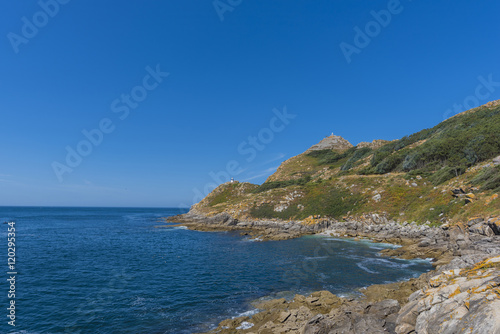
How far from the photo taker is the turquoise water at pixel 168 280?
20.1 meters

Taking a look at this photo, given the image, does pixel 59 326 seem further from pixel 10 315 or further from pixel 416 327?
pixel 416 327

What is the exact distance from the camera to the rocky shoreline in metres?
10.3

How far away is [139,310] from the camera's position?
855 inches

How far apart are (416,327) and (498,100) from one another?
506 feet

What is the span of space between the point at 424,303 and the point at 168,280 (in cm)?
2692

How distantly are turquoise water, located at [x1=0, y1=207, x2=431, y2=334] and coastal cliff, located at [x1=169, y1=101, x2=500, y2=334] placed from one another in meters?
4.17

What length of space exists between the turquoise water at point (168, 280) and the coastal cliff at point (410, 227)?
13.7 ft

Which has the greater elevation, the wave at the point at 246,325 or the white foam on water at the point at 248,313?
the wave at the point at 246,325

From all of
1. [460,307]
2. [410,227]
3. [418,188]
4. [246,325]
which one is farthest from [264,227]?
[460,307]

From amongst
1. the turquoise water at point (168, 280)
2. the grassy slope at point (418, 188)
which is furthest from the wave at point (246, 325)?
the grassy slope at point (418, 188)

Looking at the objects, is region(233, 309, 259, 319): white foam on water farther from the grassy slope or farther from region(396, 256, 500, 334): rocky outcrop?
the grassy slope

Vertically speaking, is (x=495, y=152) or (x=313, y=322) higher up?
(x=495, y=152)

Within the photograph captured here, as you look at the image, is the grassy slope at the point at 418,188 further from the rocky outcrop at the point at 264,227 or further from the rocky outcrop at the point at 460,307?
the rocky outcrop at the point at 460,307

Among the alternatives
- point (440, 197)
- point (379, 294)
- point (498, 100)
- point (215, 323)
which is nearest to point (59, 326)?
point (215, 323)
